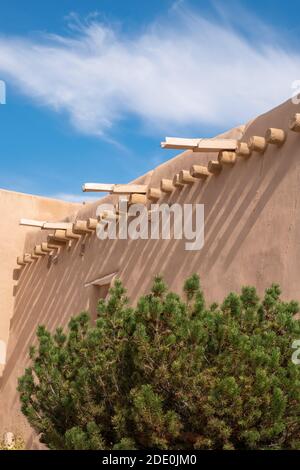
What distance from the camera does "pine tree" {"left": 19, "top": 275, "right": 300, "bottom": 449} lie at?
3.82 metres

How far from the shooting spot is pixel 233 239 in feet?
20.0

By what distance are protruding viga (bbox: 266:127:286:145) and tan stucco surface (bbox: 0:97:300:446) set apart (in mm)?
50

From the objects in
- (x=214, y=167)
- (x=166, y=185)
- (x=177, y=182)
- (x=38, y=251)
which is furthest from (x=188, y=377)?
(x=38, y=251)

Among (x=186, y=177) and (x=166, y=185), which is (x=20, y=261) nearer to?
(x=166, y=185)

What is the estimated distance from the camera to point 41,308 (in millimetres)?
10109

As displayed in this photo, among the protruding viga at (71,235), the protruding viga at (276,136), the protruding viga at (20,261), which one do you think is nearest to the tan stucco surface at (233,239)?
the protruding viga at (276,136)

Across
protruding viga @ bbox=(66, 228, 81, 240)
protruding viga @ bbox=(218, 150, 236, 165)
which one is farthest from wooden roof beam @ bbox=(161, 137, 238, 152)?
protruding viga @ bbox=(66, 228, 81, 240)

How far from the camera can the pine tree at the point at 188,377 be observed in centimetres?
Result: 382

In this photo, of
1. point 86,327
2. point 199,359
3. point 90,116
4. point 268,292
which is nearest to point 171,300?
point 199,359

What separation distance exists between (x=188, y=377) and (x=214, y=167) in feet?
9.75

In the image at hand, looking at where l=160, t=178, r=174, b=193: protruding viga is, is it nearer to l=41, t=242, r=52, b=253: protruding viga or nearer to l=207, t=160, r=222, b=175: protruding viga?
l=207, t=160, r=222, b=175: protruding viga

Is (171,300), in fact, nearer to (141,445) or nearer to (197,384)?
(197,384)

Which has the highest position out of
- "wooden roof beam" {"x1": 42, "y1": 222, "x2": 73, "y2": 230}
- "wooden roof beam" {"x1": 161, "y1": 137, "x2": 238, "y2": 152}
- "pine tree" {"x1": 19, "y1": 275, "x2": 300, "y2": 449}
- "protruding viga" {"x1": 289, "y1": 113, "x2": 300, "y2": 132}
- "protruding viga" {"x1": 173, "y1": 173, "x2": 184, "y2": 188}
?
"wooden roof beam" {"x1": 161, "y1": 137, "x2": 238, "y2": 152}

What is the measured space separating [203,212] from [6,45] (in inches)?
133
